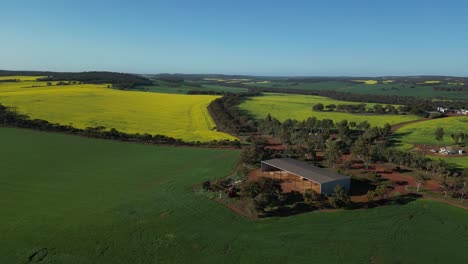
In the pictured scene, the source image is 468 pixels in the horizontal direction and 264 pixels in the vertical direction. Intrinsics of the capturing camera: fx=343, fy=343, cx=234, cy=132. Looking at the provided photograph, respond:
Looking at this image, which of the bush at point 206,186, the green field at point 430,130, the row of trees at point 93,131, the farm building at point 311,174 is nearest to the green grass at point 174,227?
the bush at point 206,186

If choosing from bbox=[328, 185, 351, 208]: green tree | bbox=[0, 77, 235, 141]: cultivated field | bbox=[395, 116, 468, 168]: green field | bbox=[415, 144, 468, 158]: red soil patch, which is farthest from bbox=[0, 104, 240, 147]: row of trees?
bbox=[395, 116, 468, 168]: green field

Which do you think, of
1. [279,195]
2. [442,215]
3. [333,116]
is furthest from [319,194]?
[333,116]

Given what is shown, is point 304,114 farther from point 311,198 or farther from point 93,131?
point 311,198

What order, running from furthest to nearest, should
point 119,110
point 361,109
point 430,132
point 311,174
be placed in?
point 361,109 → point 119,110 → point 430,132 → point 311,174

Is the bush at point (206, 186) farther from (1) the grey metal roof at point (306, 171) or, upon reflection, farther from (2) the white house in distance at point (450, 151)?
(2) the white house in distance at point (450, 151)

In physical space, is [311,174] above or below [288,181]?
above

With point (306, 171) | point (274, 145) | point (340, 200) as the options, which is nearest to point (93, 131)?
point (274, 145)

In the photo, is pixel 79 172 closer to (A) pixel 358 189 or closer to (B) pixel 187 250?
(B) pixel 187 250
